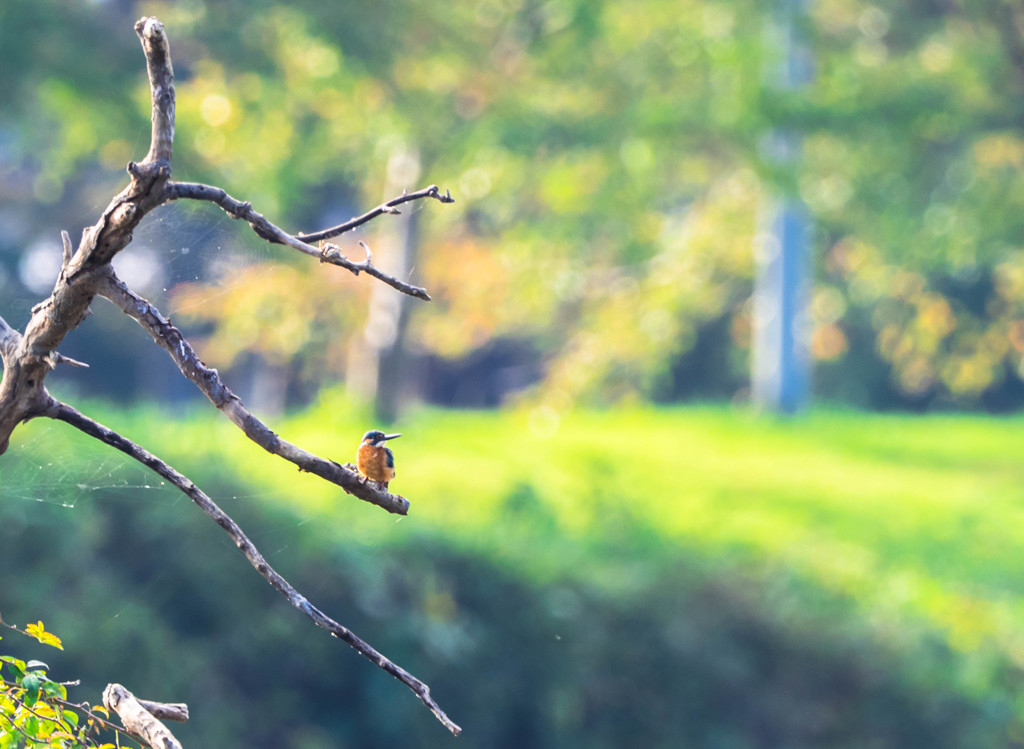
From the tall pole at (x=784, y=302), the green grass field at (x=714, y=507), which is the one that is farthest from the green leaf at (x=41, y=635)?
the tall pole at (x=784, y=302)

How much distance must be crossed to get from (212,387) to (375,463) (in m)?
0.31

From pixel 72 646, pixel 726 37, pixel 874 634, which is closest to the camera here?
pixel 72 646

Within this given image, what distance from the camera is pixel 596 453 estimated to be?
821cm

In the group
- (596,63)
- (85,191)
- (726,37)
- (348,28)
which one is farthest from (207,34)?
(85,191)

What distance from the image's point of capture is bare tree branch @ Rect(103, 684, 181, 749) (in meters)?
1.14

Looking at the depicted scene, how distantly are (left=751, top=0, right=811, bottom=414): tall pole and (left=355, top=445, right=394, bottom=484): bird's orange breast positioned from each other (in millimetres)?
9650

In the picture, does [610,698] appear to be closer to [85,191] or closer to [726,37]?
[726,37]

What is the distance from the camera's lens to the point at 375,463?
1.38 meters

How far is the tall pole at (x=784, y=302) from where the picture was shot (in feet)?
36.5

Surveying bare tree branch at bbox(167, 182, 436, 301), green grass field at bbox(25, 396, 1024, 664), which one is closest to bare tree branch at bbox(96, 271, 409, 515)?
bare tree branch at bbox(167, 182, 436, 301)

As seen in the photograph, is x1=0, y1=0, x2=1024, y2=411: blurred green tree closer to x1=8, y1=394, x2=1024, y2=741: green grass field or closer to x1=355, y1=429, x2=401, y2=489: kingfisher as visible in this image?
x1=8, y1=394, x2=1024, y2=741: green grass field

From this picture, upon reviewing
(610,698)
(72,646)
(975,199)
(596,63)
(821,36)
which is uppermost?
(821,36)

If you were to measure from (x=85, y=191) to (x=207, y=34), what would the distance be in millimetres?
5813

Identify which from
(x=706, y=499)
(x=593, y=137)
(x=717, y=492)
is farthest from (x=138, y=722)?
(x=717, y=492)
